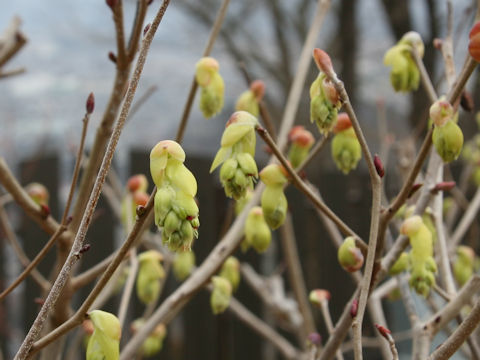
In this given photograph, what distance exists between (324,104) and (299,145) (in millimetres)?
352

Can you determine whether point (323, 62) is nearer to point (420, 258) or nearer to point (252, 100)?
point (420, 258)

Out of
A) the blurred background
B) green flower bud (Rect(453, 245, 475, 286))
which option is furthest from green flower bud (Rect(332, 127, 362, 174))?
the blurred background

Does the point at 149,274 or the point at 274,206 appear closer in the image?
the point at 274,206

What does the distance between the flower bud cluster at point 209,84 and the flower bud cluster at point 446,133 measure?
412mm

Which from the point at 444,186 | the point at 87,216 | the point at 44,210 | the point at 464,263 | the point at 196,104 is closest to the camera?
the point at 87,216

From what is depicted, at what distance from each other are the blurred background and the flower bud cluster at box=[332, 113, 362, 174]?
232 cm

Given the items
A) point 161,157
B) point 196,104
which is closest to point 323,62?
point 161,157

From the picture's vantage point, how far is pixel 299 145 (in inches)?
44.4

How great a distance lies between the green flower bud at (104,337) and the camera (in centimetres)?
73

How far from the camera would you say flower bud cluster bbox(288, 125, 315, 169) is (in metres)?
1.12

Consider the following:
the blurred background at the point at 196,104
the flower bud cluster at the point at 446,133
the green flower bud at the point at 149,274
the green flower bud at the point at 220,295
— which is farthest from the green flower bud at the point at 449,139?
the blurred background at the point at 196,104

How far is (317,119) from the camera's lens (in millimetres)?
787

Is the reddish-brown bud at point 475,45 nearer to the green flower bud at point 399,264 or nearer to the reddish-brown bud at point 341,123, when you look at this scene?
the reddish-brown bud at point 341,123

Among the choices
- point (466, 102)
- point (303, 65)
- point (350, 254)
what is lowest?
point (350, 254)
